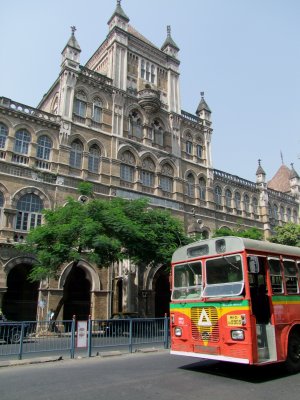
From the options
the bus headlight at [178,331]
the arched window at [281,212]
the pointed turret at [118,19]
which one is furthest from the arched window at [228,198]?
the bus headlight at [178,331]

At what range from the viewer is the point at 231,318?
24.0ft

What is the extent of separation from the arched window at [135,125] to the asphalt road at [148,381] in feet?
67.0

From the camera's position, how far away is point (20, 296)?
20906 mm

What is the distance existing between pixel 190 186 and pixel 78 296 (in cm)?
1341

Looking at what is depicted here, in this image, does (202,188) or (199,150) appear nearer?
(202,188)

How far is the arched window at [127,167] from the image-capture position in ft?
85.6

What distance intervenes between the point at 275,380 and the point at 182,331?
7.22 ft

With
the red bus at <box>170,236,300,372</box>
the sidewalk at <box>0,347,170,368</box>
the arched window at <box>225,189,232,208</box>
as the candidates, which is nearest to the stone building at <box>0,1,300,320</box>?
the arched window at <box>225,189,232,208</box>

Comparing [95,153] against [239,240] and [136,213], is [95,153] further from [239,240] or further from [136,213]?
[239,240]

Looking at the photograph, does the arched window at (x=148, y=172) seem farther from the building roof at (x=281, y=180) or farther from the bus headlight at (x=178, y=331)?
the building roof at (x=281, y=180)

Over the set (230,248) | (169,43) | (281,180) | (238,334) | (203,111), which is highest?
(169,43)

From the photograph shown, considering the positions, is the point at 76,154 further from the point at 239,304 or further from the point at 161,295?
the point at 239,304

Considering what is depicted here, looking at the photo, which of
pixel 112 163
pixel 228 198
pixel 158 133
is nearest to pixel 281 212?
pixel 228 198

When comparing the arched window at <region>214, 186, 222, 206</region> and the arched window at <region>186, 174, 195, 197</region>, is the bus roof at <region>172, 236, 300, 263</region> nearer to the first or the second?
the arched window at <region>186, 174, 195, 197</region>
